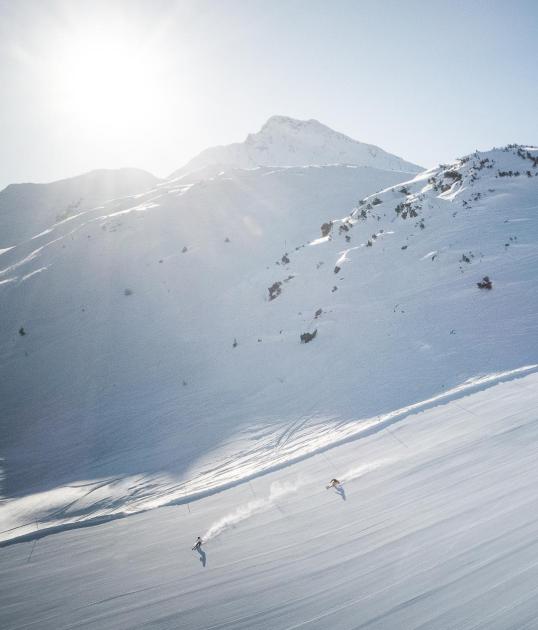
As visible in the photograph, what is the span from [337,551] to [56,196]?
8131cm

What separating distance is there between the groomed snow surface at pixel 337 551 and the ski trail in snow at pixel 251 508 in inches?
0.6

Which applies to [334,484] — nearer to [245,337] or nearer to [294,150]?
[245,337]

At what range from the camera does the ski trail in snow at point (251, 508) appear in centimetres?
348

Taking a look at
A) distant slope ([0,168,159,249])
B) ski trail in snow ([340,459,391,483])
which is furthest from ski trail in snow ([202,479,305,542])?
distant slope ([0,168,159,249])

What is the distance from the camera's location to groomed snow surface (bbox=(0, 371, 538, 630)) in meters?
2.35

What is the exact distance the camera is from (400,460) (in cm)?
382

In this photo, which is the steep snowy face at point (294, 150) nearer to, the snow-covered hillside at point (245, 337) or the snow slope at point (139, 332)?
the snow slope at point (139, 332)

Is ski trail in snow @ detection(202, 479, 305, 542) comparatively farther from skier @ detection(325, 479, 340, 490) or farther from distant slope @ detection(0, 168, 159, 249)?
distant slope @ detection(0, 168, 159, 249)

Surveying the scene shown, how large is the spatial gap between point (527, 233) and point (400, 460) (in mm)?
10565

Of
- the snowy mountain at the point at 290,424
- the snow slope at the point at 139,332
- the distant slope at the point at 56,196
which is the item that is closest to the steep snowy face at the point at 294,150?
Result: the distant slope at the point at 56,196

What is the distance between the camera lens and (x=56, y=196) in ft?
218

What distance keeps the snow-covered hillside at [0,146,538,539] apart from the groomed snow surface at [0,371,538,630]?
0.73 m

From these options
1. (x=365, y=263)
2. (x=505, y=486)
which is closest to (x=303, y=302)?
(x=365, y=263)

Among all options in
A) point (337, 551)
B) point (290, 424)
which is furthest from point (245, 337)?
point (337, 551)
